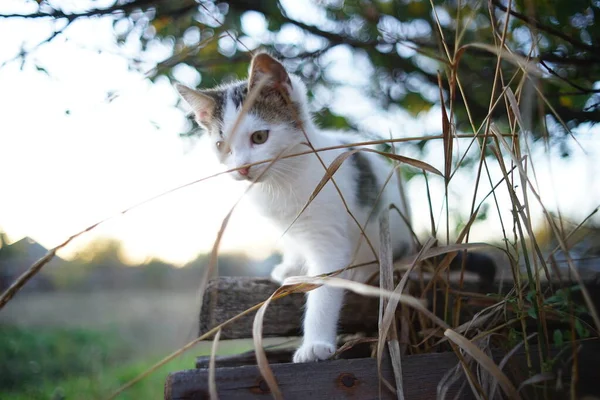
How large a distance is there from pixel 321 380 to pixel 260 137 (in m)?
0.81

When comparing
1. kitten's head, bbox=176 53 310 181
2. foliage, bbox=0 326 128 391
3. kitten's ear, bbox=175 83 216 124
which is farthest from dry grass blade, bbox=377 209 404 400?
foliage, bbox=0 326 128 391

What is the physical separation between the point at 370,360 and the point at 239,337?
21.2 inches

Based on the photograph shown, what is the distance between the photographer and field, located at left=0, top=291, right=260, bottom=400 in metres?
1.99

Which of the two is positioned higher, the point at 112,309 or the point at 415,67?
the point at 415,67

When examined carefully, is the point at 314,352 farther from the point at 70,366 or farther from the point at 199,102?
the point at 70,366

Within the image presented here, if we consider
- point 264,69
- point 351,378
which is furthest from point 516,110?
point 264,69

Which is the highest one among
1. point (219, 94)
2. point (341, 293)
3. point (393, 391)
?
point (219, 94)

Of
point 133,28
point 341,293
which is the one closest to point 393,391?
point 341,293

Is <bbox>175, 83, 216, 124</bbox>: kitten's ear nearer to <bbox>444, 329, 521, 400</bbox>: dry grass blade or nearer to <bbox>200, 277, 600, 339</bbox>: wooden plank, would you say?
<bbox>200, 277, 600, 339</bbox>: wooden plank

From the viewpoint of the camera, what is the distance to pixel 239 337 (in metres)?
1.36

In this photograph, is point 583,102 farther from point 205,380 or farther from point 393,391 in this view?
point 205,380

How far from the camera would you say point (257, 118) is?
1464mm

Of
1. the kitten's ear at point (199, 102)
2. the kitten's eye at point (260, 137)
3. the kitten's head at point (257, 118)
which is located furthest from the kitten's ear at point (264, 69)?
the kitten's ear at point (199, 102)

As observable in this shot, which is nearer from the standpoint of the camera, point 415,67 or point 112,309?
point 415,67
